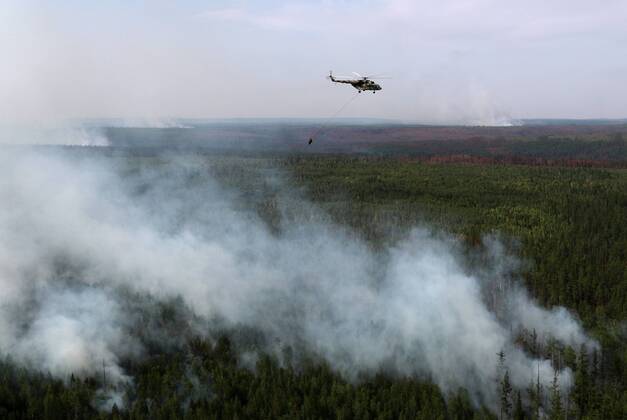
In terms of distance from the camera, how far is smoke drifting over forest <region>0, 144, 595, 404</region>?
136250 mm

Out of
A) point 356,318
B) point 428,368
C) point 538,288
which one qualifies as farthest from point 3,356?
point 538,288

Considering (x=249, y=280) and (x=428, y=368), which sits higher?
(x=249, y=280)

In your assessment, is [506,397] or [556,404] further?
[506,397]

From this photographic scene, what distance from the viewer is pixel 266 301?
544 ft

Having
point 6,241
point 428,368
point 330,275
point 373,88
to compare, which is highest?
point 373,88

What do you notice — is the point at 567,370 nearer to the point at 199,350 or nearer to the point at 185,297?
the point at 199,350

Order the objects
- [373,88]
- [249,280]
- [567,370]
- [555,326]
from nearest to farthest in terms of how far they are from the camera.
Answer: [373,88] → [567,370] → [555,326] → [249,280]

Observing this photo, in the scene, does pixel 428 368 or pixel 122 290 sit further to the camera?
pixel 122 290

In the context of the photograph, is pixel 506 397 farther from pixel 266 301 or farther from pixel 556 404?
pixel 266 301

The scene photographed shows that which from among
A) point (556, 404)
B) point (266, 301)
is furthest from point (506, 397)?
point (266, 301)

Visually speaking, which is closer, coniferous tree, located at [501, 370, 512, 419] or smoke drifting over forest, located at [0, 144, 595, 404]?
coniferous tree, located at [501, 370, 512, 419]

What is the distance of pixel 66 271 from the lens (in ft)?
567

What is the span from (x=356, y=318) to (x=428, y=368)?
92.5 feet

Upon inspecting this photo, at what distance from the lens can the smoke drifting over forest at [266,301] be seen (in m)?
136
